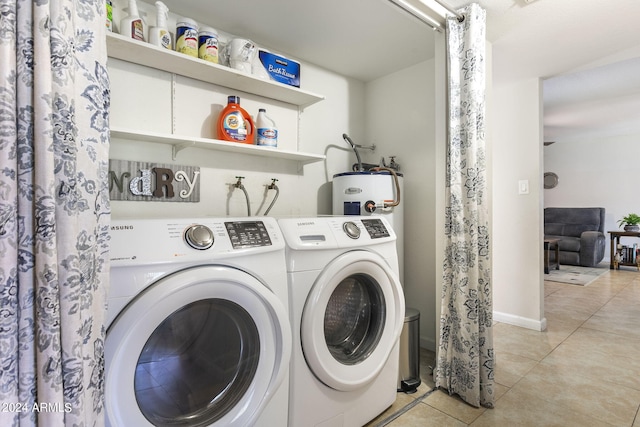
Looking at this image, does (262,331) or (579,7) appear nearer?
(262,331)

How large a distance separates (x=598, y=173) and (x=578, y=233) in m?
1.20

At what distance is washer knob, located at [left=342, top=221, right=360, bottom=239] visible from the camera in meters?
1.47

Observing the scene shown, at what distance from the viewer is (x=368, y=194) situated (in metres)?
2.10

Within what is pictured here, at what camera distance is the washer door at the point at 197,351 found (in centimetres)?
88

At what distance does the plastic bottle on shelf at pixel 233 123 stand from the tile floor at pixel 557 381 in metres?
1.56

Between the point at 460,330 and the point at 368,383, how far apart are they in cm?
54

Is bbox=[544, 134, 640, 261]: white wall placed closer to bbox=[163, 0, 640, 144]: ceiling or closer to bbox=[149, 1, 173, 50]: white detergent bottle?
bbox=[163, 0, 640, 144]: ceiling

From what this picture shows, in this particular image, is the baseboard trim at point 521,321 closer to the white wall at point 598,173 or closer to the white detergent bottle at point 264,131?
the white detergent bottle at point 264,131

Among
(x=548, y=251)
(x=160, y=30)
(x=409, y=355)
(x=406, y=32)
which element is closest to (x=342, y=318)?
(x=409, y=355)

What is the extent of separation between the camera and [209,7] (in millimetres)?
1773

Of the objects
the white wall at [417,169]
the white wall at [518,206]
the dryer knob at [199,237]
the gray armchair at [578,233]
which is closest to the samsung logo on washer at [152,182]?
the dryer knob at [199,237]

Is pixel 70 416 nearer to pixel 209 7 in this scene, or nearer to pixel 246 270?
pixel 246 270

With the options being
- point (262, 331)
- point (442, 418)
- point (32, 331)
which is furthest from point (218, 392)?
point (442, 418)

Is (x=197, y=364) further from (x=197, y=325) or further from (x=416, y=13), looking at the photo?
(x=416, y=13)
